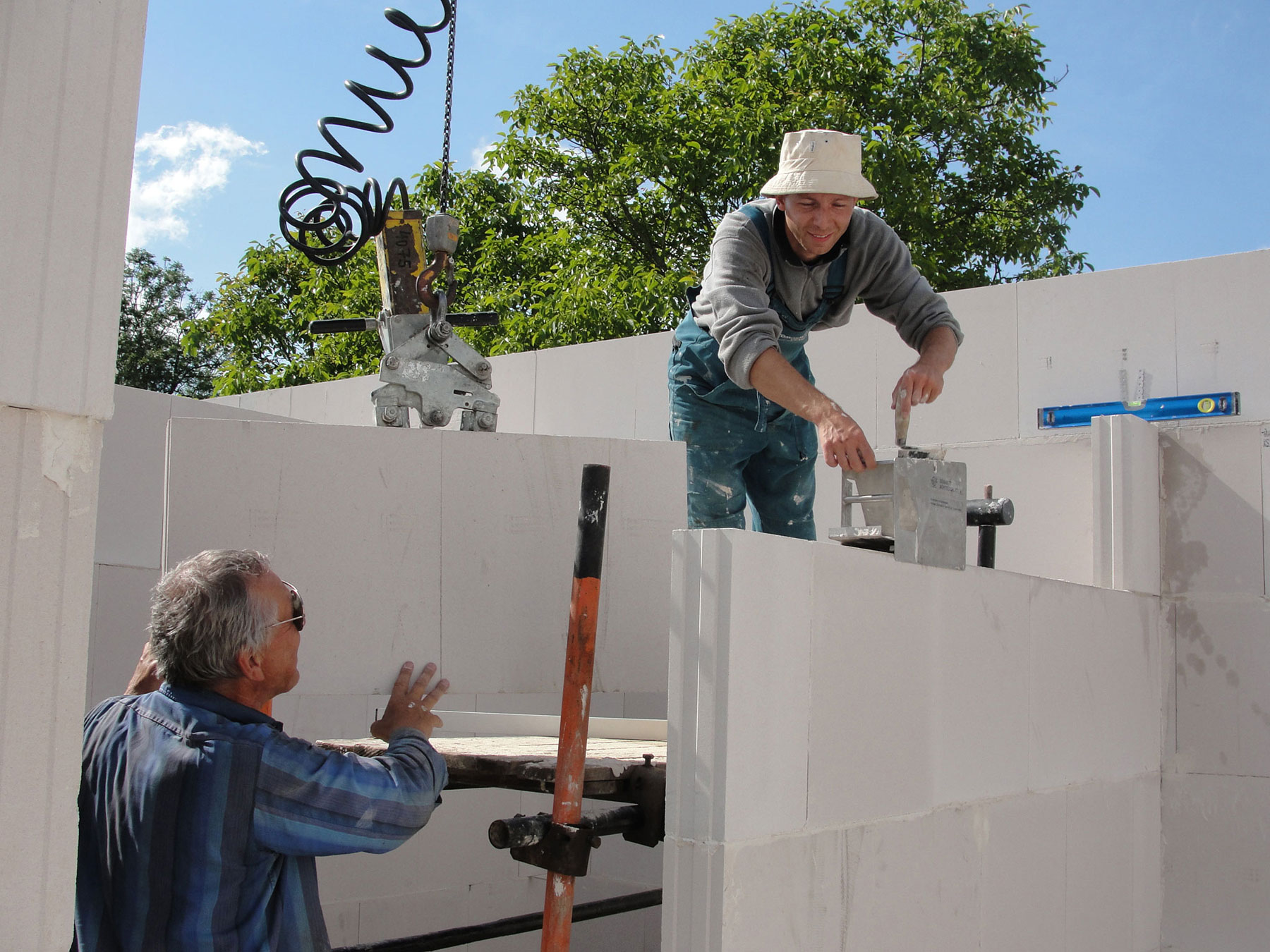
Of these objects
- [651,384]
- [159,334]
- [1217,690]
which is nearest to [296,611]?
[1217,690]

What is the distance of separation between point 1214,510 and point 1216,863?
113 cm

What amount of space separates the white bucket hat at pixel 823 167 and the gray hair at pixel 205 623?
59.3 inches

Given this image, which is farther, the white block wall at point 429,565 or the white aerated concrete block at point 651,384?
the white aerated concrete block at point 651,384

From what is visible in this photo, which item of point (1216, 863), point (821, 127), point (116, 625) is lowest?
point (1216, 863)

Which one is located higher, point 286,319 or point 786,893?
point 286,319

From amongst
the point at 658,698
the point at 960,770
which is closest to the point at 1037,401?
the point at 658,698

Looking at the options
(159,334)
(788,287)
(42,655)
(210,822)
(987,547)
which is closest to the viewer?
(42,655)

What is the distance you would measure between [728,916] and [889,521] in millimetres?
933

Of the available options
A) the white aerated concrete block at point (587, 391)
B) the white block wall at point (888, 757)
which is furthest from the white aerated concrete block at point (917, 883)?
the white aerated concrete block at point (587, 391)

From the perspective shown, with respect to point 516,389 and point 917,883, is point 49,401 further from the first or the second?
point 516,389

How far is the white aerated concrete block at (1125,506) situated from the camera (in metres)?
3.62

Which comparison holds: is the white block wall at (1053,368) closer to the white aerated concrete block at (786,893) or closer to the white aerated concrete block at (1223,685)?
the white aerated concrete block at (1223,685)

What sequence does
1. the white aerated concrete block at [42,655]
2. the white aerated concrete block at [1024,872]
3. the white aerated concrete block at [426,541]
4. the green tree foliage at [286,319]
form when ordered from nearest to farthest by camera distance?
the white aerated concrete block at [42,655] → the white aerated concrete block at [1024,872] → the white aerated concrete block at [426,541] → the green tree foliage at [286,319]

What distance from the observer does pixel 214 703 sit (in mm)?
1560
